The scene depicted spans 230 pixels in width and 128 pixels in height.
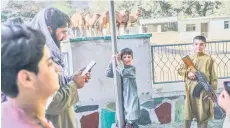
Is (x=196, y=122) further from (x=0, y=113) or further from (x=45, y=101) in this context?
(x=0, y=113)

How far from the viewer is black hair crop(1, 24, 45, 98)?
1.78 meters

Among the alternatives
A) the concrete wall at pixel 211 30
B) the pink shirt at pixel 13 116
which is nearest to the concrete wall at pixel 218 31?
the concrete wall at pixel 211 30

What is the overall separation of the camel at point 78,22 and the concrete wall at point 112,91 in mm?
55

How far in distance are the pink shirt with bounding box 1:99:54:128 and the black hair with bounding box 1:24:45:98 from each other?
0.06m

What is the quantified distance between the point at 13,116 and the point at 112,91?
1.82 feet

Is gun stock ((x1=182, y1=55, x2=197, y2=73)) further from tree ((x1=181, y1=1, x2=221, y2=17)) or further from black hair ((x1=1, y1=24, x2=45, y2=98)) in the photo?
black hair ((x1=1, y1=24, x2=45, y2=98))

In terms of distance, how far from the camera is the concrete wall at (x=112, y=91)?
6.50ft

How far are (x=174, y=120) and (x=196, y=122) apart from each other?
0.50ft

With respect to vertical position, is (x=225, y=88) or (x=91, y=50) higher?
(x=91, y=50)

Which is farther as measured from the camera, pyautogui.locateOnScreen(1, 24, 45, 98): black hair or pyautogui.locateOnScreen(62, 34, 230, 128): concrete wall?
pyautogui.locateOnScreen(62, 34, 230, 128): concrete wall

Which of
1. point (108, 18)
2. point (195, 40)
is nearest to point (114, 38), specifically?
point (108, 18)

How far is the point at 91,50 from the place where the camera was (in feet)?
6.51

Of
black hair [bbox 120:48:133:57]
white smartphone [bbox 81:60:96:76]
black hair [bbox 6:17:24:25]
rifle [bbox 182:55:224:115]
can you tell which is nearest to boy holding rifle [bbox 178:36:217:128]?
rifle [bbox 182:55:224:115]

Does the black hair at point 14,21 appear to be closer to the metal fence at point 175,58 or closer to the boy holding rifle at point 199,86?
the metal fence at point 175,58
